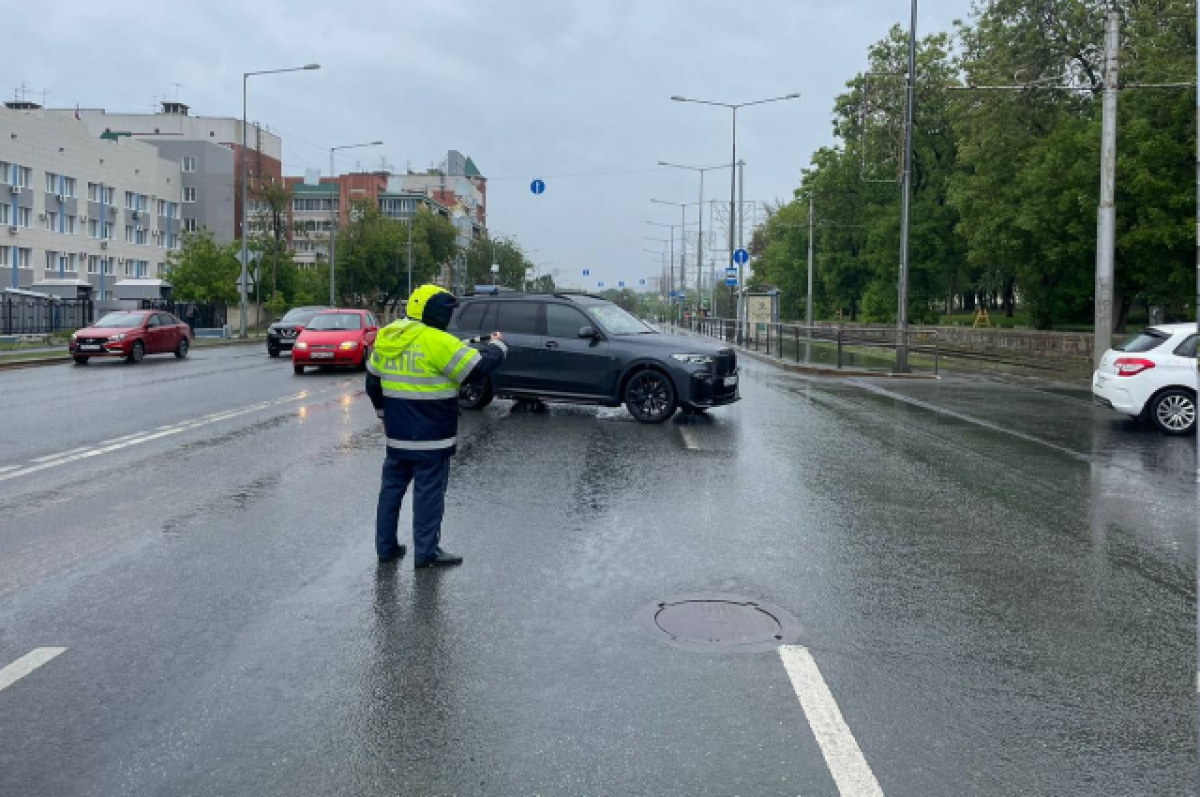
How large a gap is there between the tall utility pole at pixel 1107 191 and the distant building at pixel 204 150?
63037mm

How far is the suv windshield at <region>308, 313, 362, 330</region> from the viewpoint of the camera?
26.1 meters

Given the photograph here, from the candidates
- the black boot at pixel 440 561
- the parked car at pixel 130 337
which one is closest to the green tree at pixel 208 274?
the parked car at pixel 130 337

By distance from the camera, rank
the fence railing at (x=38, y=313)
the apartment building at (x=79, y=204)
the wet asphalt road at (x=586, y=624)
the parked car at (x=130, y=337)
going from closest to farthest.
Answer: the wet asphalt road at (x=586, y=624), the parked car at (x=130, y=337), the fence railing at (x=38, y=313), the apartment building at (x=79, y=204)

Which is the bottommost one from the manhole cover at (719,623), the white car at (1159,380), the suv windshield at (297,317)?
the manhole cover at (719,623)

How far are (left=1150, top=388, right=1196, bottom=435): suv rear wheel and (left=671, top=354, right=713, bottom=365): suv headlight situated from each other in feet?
19.7

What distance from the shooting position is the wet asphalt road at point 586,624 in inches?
151

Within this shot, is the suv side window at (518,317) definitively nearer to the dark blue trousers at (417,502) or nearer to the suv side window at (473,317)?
the suv side window at (473,317)

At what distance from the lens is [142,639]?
16.9 feet

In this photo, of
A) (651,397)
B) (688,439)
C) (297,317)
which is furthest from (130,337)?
(688,439)

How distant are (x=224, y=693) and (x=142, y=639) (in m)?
0.94

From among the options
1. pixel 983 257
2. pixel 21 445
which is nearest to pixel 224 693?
pixel 21 445

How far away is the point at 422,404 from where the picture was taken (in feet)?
21.4

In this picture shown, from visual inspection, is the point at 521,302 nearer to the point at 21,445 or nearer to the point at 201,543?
the point at 21,445

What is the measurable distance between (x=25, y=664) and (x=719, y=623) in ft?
10.6
